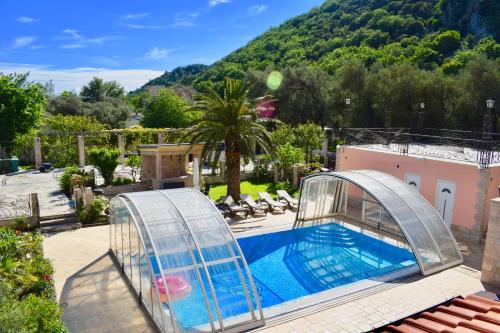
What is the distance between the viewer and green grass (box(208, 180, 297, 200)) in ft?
78.7

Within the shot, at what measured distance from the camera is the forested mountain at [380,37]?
50.3m

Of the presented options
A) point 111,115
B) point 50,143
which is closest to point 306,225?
point 50,143

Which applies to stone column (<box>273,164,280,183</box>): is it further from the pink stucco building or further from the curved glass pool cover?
the curved glass pool cover

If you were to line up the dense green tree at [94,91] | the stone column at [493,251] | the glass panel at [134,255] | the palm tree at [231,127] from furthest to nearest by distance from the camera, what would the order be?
the dense green tree at [94,91]
the palm tree at [231,127]
the stone column at [493,251]
the glass panel at [134,255]

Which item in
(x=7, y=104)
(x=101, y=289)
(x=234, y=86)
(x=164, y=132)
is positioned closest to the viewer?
(x=101, y=289)

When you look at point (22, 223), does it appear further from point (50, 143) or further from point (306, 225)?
point (50, 143)

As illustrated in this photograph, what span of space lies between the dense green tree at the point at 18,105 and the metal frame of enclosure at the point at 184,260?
28808 millimetres

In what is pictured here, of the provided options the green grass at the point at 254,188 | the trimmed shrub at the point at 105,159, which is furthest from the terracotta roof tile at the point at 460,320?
the trimmed shrub at the point at 105,159

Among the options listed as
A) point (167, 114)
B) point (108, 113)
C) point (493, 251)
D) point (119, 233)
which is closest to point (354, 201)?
point (493, 251)

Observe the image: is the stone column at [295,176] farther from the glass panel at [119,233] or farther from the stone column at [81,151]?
the stone column at [81,151]

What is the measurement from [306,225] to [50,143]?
24.3m

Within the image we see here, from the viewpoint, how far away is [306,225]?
1745cm

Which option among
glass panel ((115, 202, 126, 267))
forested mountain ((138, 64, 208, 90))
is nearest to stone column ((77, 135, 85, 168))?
glass panel ((115, 202, 126, 267))

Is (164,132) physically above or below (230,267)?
above
